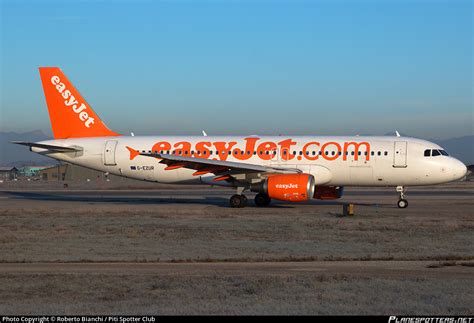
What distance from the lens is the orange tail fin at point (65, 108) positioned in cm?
3841

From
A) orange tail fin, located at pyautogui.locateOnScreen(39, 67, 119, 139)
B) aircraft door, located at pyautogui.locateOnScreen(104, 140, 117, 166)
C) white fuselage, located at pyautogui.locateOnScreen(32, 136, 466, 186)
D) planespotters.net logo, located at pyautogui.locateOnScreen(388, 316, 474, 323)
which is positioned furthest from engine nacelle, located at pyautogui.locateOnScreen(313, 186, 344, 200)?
planespotters.net logo, located at pyautogui.locateOnScreen(388, 316, 474, 323)

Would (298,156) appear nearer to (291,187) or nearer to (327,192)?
(327,192)

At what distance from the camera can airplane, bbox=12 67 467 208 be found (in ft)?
112

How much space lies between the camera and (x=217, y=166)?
33688mm

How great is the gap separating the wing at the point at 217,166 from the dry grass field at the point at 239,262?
3740mm

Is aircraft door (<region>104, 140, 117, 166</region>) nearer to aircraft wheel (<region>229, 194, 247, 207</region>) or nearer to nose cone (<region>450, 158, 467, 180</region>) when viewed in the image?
aircraft wheel (<region>229, 194, 247, 207</region>)

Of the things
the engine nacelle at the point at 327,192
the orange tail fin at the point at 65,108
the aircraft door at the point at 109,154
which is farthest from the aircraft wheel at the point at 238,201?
the orange tail fin at the point at 65,108

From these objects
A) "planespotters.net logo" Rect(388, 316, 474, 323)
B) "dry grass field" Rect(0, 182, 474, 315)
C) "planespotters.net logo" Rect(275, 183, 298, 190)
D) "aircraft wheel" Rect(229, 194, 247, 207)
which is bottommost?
"dry grass field" Rect(0, 182, 474, 315)

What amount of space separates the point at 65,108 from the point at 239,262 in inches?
951

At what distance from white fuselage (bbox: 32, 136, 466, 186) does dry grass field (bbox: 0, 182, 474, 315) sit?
4.63m

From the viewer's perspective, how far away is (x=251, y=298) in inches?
470

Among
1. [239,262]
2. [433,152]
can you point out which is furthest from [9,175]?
[239,262]

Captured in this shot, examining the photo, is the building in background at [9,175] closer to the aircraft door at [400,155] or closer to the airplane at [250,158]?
the airplane at [250,158]

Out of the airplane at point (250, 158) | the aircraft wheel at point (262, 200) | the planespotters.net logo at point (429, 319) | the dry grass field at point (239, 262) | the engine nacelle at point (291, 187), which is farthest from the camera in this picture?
the aircraft wheel at point (262, 200)
